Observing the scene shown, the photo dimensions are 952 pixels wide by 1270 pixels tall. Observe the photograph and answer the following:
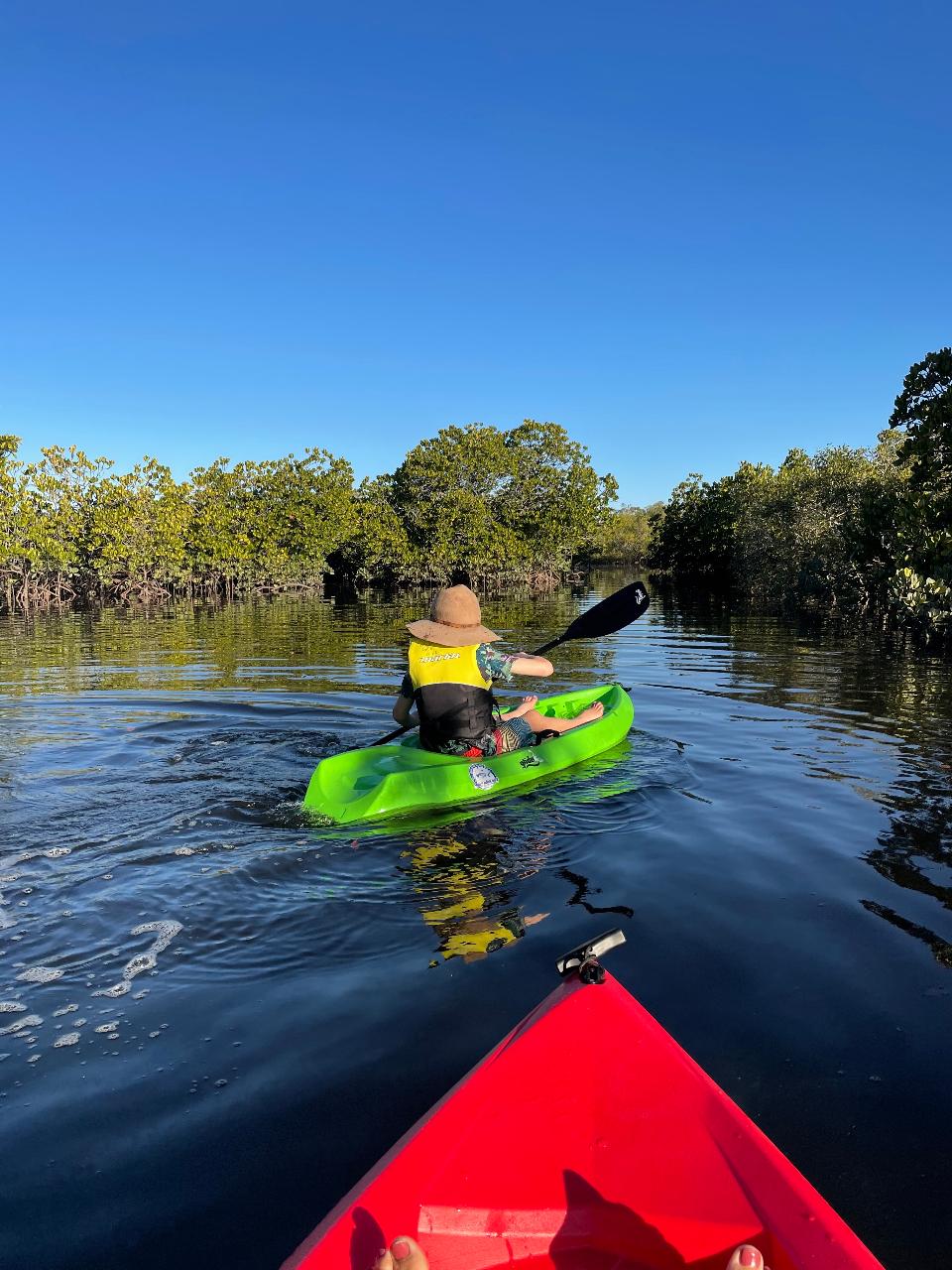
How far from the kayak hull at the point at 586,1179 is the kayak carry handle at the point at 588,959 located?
221 millimetres

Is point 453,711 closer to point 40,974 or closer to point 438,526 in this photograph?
point 40,974

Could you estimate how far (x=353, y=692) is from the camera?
35.8 feet

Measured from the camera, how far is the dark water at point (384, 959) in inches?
91.1

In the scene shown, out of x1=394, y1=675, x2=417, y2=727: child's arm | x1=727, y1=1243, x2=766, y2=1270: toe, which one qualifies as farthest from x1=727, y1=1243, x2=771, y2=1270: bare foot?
x1=394, y1=675, x2=417, y2=727: child's arm

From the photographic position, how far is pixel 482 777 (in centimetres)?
573

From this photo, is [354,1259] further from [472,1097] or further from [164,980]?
[164,980]

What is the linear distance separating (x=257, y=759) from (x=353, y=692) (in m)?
3.75

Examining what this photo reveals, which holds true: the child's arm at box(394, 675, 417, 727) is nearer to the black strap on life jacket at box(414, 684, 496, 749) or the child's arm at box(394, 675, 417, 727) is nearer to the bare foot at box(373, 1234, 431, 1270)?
the black strap on life jacket at box(414, 684, 496, 749)

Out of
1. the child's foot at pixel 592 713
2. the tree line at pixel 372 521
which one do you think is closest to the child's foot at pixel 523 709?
the child's foot at pixel 592 713

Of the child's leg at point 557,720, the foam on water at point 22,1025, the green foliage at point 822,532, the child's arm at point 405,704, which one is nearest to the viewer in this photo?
the foam on water at point 22,1025

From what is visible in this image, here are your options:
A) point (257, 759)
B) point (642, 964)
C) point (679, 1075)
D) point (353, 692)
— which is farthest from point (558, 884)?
point (353, 692)

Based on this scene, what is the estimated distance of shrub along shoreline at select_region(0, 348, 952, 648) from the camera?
2597cm

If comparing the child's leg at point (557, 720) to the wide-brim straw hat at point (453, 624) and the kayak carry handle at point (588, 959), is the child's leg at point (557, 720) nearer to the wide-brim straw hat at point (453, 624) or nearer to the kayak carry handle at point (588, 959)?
the wide-brim straw hat at point (453, 624)

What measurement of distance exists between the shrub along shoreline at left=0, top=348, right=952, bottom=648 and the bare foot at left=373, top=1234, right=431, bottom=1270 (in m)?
19.7
